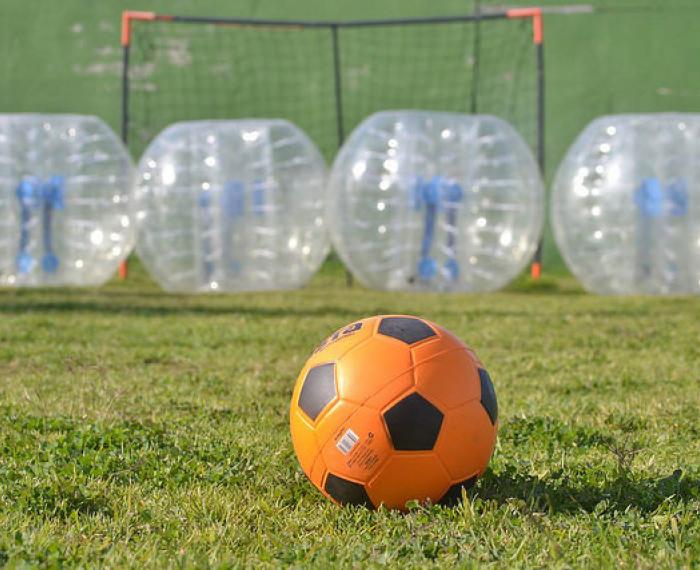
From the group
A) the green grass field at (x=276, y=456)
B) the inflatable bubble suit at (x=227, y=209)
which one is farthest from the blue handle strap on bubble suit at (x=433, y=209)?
the green grass field at (x=276, y=456)

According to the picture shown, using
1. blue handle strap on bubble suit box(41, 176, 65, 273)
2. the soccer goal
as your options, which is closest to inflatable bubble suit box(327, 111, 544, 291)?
blue handle strap on bubble suit box(41, 176, 65, 273)

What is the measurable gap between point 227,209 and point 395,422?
7025 millimetres

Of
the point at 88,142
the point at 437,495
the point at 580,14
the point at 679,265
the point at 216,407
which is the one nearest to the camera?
the point at 437,495

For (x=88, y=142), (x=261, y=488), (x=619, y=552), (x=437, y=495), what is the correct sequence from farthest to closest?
(x=88, y=142) → (x=261, y=488) → (x=437, y=495) → (x=619, y=552)

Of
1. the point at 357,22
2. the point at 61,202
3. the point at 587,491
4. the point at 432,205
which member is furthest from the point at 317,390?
the point at 357,22

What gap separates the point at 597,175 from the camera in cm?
961

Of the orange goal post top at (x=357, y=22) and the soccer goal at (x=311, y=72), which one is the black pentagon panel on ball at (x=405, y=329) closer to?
the orange goal post top at (x=357, y=22)

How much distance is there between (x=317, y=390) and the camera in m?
2.87

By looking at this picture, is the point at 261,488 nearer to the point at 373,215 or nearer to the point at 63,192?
the point at 373,215

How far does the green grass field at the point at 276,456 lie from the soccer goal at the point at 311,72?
21.4ft

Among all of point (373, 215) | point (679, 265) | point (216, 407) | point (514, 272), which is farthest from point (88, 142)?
point (216, 407)

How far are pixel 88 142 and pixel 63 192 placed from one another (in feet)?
2.03

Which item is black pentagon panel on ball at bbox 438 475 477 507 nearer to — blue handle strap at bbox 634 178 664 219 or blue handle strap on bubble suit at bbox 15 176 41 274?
blue handle strap at bbox 634 178 664 219

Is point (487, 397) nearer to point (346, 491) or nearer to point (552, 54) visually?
point (346, 491)
